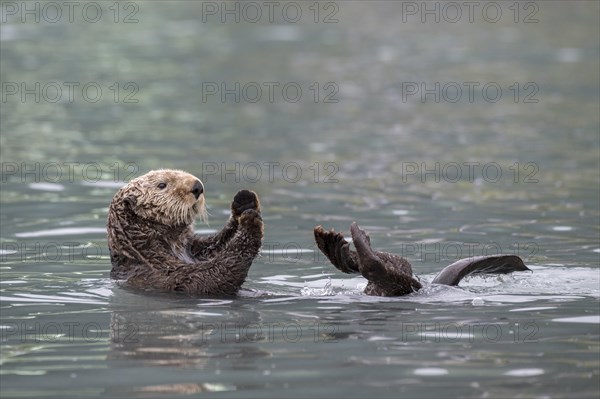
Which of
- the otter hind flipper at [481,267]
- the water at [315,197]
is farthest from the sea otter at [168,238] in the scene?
the otter hind flipper at [481,267]

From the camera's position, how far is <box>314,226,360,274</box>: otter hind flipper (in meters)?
7.12

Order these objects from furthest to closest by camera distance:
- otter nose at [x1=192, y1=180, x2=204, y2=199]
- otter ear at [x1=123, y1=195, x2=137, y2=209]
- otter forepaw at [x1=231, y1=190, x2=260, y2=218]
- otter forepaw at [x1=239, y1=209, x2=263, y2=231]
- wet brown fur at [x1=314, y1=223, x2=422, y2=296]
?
1. otter ear at [x1=123, y1=195, x2=137, y2=209]
2. otter nose at [x1=192, y1=180, x2=204, y2=199]
3. otter forepaw at [x1=231, y1=190, x2=260, y2=218]
4. otter forepaw at [x1=239, y1=209, x2=263, y2=231]
5. wet brown fur at [x1=314, y1=223, x2=422, y2=296]

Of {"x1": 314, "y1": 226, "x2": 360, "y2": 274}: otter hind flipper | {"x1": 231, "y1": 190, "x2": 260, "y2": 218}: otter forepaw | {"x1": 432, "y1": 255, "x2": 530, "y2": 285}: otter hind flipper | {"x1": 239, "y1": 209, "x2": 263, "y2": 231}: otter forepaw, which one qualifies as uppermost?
{"x1": 231, "y1": 190, "x2": 260, "y2": 218}: otter forepaw

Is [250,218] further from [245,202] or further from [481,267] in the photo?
[481,267]

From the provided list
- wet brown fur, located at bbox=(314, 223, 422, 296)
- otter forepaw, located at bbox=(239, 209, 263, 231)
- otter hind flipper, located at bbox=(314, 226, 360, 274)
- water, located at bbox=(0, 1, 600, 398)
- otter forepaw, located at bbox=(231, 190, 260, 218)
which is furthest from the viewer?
otter forepaw, located at bbox=(231, 190, 260, 218)

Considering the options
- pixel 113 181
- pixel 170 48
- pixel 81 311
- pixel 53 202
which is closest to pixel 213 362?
pixel 81 311

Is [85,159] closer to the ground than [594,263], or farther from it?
farther from it

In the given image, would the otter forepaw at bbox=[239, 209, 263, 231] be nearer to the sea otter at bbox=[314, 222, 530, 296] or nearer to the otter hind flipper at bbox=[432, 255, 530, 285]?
the sea otter at bbox=[314, 222, 530, 296]

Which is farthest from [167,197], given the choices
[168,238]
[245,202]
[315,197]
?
[315,197]

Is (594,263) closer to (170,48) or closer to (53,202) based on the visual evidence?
(53,202)

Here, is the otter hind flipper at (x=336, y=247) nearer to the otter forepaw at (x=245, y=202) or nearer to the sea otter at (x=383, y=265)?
the sea otter at (x=383, y=265)

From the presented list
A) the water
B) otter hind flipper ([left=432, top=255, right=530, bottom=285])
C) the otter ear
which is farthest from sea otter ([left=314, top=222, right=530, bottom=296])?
the otter ear

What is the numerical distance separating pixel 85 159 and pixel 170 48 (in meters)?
10.7

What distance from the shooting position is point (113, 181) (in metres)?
12.2
